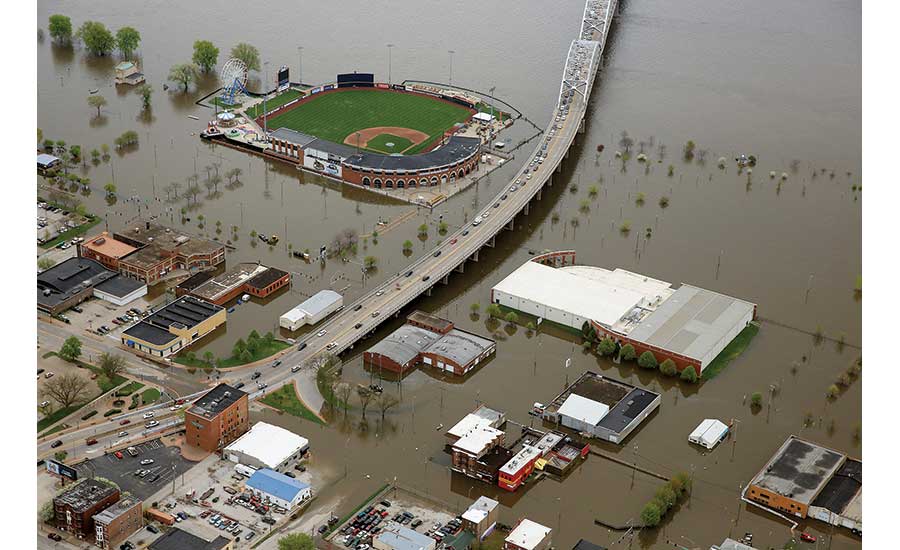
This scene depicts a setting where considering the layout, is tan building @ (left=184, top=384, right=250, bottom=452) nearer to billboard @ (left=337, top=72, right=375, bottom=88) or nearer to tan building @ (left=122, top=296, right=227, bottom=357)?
tan building @ (left=122, top=296, right=227, bottom=357)

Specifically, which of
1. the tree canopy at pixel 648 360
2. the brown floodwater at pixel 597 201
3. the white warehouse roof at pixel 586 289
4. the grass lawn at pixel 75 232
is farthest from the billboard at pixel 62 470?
the tree canopy at pixel 648 360

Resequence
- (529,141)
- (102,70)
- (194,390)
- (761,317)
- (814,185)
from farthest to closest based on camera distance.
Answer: (102,70), (529,141), (814,185), (761,317), (194,390)

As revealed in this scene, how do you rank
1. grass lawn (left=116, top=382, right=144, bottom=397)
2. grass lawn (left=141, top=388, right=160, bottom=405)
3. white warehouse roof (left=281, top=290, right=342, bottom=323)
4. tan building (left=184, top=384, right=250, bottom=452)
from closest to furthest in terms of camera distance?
tan building (left=184, top=384, right=250, bottom=452)
grass lawn (left=141, top=388, right=160, bottom=405)
grass lawn (left=116, top=382, right=144, bottom=397)
white warehouse roof (left=281, top=290, right=342, bottom=323)

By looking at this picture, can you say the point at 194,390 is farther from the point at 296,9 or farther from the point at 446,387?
the point at 296,9

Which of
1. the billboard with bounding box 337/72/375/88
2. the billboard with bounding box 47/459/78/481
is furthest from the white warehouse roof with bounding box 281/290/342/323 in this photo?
the billboard with bounding box 337/72/375/88

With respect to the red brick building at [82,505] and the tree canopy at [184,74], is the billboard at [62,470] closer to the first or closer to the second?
the red brick building at [82,505]

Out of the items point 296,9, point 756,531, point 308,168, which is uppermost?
point 296,9

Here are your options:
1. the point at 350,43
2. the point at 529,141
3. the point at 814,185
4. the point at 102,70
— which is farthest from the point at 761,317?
the point at 102,70
